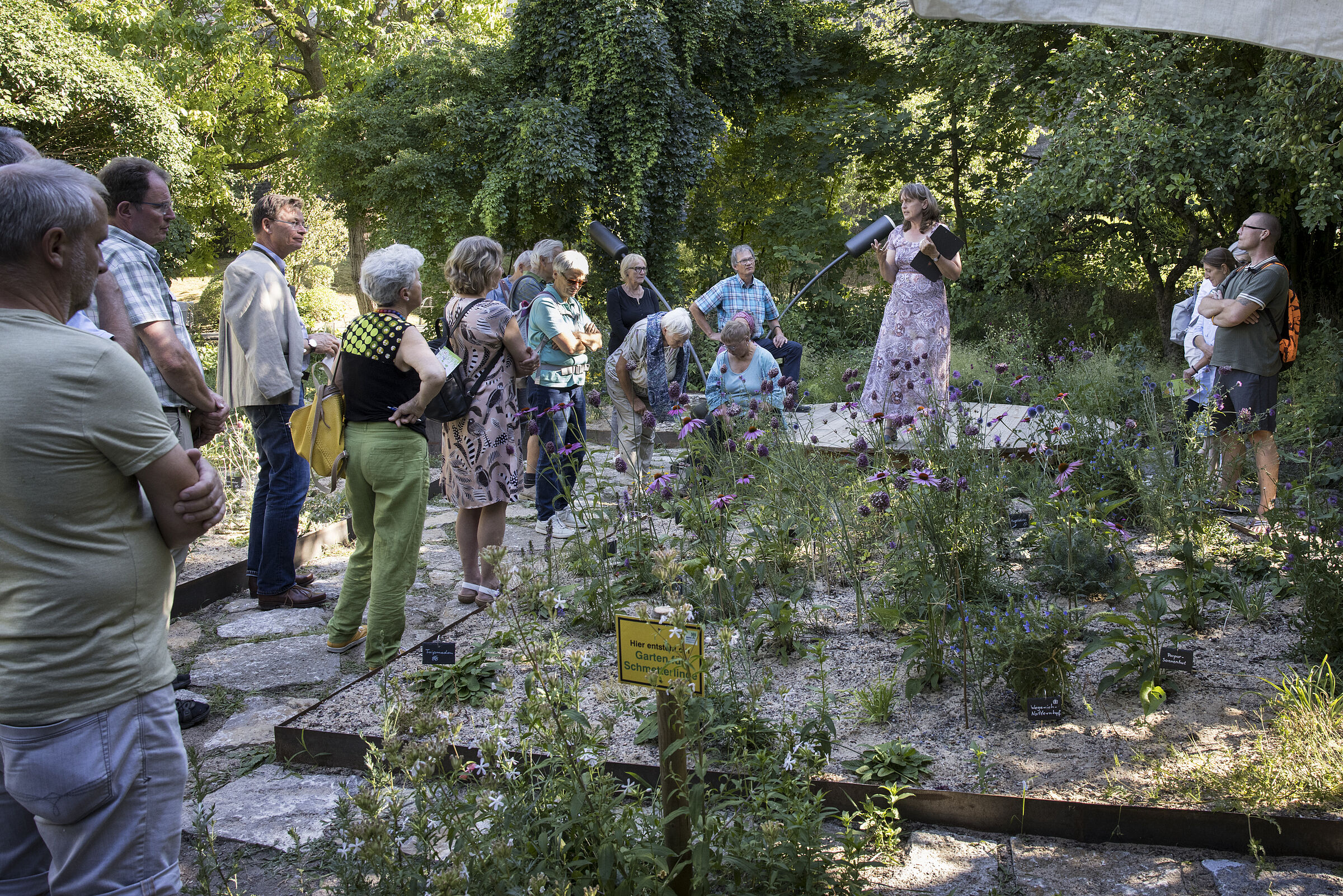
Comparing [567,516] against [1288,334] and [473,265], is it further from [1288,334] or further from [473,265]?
[1288,334]

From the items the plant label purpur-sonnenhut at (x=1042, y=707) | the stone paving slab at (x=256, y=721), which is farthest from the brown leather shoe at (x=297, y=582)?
the plant label purpur-sonnenhut at (x=1042, y=707)

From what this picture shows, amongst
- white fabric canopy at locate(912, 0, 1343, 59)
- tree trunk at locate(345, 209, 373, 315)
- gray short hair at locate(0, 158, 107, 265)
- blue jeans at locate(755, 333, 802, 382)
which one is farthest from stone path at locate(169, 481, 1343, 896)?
tree trunk at locate(345, 209, 373, 315)

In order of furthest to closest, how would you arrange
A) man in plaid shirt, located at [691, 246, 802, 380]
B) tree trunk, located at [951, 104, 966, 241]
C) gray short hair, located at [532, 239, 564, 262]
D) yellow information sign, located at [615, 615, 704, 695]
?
tree trunk, located at [951, 104, 966, 241] < man in plaid shirt, located at [691, 246, 802, 380] < gray short hair, located at [532, 239, 564, 262] < yellow information sign, located at [615, 615, 704, 695]

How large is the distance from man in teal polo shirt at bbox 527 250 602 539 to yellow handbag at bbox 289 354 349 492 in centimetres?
153

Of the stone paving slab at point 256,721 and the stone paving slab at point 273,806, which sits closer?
the stone paving slab at point 273,806

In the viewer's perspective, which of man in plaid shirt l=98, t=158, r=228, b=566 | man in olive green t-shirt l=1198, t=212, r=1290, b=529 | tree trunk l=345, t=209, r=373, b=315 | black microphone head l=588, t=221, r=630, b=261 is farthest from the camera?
A: tree trunk l=345, t=209, r=373, b=315

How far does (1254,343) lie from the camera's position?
16.4 ft

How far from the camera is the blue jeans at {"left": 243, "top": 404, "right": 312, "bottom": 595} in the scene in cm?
441

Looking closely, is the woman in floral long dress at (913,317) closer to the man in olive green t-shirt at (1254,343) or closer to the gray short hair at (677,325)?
the gray short hair at (677,325)

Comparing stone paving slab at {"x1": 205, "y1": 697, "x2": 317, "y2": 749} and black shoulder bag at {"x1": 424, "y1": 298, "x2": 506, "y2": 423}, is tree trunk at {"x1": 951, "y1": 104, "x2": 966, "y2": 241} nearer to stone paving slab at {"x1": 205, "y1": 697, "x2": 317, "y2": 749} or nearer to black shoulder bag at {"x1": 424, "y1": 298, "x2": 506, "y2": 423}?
black shoulder bag at {"x1": 424, "y1": 298, "x2": 506, "y2": 423}

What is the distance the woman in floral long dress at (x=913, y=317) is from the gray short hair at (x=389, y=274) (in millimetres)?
2792

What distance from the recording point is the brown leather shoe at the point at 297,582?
480 cm

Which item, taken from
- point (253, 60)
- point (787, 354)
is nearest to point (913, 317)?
point (787, 354)

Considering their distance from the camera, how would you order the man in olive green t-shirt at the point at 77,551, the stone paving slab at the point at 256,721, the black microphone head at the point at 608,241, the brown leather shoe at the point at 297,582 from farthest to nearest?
the black microphone head at the point at 608,241, the brown leather shoe at the point at 297,582, the stone paving slab at the point at 256,721, the man in olive green t-shirt at the point at 77,551
